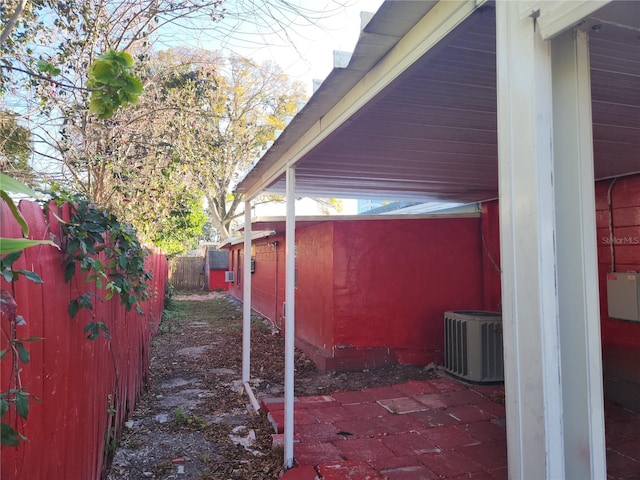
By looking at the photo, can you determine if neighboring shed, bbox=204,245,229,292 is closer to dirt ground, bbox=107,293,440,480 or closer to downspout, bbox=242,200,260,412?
dirt ground, bbox=107,293,440,480

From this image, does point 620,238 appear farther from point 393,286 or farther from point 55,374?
point 55,374

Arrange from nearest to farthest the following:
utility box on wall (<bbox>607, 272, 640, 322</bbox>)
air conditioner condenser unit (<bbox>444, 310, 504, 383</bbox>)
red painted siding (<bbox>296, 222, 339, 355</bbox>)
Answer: utility box on wall (<bbox>607, 272, 640, 322</bbox>) → air conditioner condenser unit (<bbox>444, 310, 504, 383</bbox>) → red painted siding (<bbox>296, 222, 339, 355</bbox>)

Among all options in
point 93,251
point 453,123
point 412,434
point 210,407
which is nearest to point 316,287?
point 210,407

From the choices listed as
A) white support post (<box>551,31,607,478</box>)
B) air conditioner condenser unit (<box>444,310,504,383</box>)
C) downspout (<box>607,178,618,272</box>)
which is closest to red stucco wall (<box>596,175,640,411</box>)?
downspout (<box>607,178,618,272</box>)

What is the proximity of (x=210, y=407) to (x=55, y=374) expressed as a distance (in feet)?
10.8

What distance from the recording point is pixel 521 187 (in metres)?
1.21

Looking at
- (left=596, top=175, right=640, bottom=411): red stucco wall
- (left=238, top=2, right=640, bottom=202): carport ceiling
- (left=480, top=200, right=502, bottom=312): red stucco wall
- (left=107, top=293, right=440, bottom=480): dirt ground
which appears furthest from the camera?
(left=480, top=200, right=502, bottom=312): red stucco wall

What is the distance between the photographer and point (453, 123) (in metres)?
3.02

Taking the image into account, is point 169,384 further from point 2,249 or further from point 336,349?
point 2,249

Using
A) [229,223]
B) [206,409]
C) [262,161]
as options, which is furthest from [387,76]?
[229,223]

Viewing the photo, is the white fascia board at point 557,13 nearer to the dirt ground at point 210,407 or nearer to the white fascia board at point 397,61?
the white fascia board at point 397,61

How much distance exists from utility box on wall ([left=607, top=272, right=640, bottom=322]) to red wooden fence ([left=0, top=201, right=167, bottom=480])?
4.73 meters

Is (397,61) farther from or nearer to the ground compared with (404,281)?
farther from the ground

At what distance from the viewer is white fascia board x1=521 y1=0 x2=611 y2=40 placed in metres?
1.06
